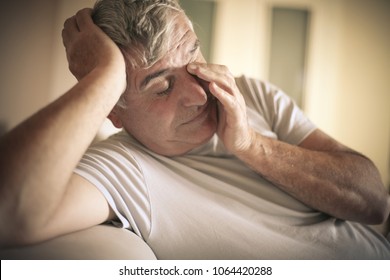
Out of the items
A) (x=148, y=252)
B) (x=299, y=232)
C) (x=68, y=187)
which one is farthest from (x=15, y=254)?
(x=299, y=232)

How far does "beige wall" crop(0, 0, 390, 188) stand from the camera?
81 cm

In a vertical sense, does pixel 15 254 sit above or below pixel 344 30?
below

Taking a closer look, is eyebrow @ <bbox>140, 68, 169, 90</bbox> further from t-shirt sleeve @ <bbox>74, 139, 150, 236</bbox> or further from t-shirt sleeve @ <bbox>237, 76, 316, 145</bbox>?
t-shirt sleeve @ <bbox>237, 76, 316, 145</bbox>

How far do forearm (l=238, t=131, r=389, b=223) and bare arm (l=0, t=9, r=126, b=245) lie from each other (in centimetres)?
37

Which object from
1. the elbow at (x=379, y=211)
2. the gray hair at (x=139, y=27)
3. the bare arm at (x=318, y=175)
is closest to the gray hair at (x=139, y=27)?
the gray hair at (x=139, y=27)

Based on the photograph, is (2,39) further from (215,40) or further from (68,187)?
(215,40)

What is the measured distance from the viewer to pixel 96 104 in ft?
1.90

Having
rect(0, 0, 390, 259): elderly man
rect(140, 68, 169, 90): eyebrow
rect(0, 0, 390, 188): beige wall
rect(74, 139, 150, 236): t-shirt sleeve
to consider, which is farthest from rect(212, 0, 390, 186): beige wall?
Result: rect(74, 139, 150, 236): t-shirt sleeve

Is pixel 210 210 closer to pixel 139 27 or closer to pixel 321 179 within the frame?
pixel 321 179

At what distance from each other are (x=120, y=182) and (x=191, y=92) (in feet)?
0.82

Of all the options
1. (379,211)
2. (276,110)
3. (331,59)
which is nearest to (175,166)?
(276,110)

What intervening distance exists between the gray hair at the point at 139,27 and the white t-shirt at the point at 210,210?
22cm

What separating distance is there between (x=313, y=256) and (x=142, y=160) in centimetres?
47

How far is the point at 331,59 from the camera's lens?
1.08 m
